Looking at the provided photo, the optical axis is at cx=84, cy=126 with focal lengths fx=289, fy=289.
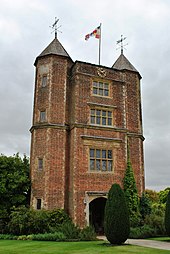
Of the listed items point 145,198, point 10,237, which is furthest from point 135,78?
point 10,237

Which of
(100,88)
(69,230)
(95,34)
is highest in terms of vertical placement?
(95,34)

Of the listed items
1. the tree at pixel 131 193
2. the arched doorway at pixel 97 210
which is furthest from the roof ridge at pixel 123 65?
the arched doorway at pixel 97 210

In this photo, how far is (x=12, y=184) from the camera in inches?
806

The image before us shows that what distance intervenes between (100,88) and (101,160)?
5.83 meters

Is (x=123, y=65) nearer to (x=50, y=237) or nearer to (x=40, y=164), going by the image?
(x=40, y=164)

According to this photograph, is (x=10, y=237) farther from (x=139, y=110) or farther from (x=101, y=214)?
(x=139, y=110)

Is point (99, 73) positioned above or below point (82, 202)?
above

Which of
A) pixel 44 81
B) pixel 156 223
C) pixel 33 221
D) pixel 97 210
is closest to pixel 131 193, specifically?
pixel 156 223

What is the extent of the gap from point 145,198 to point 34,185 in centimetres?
838

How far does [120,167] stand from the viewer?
21.6m

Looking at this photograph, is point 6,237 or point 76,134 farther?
point 76,134

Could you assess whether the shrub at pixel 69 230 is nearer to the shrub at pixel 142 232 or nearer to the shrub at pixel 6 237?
the shrub at pixel 6 237

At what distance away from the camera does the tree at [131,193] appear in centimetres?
2030

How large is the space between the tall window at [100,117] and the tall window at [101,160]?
2220 mm
